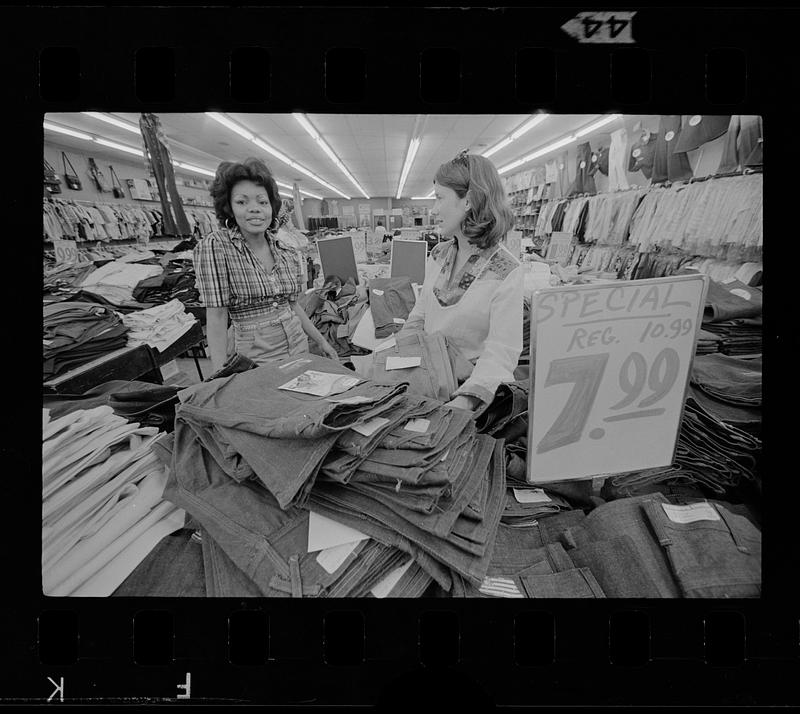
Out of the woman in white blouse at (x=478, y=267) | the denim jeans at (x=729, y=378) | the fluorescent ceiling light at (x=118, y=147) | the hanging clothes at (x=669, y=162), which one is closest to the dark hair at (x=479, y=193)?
the woman in white blouse at (x=478, y=267)

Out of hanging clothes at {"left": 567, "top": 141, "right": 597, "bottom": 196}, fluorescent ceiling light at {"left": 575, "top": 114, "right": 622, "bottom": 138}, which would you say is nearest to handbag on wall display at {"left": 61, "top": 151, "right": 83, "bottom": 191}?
fluorescent ceiling light at {"left": 575, "top": 114, "right": 622, "bottom": 138}

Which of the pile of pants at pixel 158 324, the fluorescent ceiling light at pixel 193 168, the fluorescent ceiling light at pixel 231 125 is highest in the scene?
the fluorescent ceiling light at pixel 231 125

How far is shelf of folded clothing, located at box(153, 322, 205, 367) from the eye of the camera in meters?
1.77

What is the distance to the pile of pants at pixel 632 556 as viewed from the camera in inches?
28.5

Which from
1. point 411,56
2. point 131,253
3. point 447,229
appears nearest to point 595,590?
point 447,229

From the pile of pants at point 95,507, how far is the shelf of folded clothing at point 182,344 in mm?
889

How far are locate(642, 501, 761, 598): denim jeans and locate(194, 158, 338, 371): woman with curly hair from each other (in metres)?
1.13

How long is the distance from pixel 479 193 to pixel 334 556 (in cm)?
98

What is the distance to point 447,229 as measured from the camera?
4.18 ft

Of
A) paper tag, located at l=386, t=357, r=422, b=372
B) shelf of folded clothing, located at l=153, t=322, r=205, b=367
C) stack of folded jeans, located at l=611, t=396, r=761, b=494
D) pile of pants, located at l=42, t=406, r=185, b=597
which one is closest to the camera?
pile of pants, located at l=42, t=406, r=185, b=597

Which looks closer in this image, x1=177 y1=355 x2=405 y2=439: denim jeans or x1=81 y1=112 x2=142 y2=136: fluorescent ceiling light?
x1=177 y1=355 x2=405 y2=439: denim jeans

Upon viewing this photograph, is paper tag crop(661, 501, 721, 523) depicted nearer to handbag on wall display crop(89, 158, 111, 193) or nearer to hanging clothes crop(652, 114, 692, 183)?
handbag on wall display crop(89, 158, 111, 193)

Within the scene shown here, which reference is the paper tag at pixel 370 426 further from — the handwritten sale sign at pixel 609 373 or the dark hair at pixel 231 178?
the dark hair at pixel 231 178
